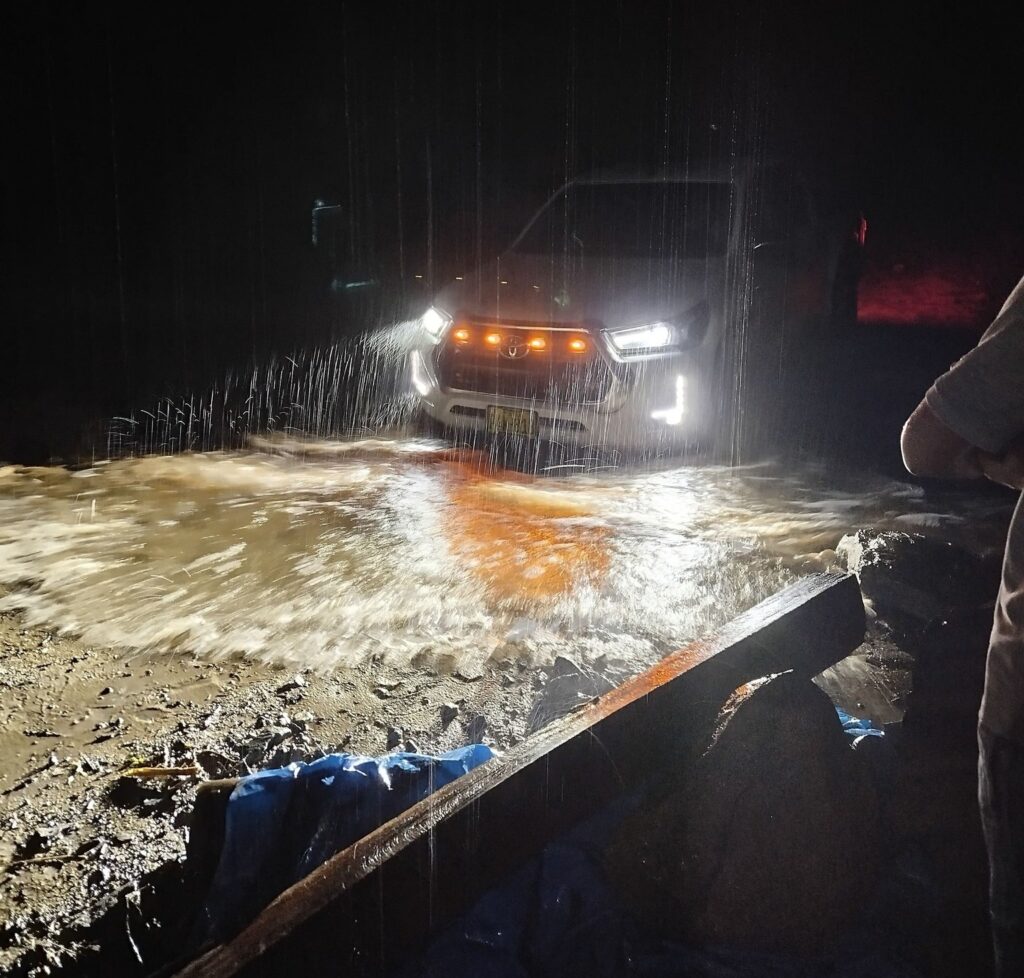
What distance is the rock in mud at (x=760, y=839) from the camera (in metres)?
1.86

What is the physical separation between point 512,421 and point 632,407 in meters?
0.85

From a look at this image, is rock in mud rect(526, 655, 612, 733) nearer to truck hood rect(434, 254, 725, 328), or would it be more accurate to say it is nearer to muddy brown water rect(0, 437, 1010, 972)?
muddy brown water rect(0, 437, 1010, 972)

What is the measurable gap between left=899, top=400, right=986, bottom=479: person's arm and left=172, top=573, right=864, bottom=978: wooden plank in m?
0.92

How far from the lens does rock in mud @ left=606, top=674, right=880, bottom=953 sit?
73.1 inches

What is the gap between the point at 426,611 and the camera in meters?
3.83

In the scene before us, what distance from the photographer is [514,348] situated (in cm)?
573

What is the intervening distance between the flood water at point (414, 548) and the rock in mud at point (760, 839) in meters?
1.38

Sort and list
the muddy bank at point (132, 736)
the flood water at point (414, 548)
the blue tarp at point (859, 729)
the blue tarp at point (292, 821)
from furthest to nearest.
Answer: the flood water at point (414, 548) → the blue tarp at point (859, 729) → the muddy bank at point (132, 736) → the blue tarp at point (292, 821)

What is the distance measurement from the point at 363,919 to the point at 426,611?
2345 millimetres

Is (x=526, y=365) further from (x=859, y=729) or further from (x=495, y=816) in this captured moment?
(x=495, y=816)

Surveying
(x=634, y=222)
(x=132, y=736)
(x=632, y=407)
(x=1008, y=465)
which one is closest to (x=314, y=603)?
(x=132, y=736)

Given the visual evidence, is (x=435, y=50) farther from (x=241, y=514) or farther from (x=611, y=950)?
(x=611, y=950)

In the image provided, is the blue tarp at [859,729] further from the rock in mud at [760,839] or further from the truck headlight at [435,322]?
the truck headlight at [435,322]

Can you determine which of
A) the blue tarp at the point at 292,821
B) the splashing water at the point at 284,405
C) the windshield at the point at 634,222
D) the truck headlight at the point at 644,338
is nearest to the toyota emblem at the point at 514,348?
the truck headlight at the point at 644,338
